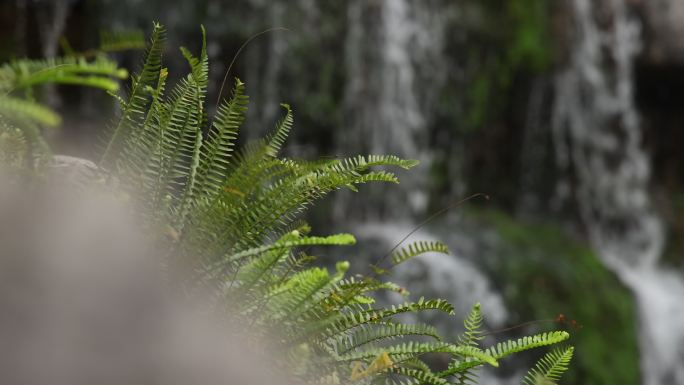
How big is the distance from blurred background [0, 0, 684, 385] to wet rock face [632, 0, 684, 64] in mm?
20

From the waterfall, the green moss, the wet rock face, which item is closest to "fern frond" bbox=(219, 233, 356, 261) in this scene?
the green moss

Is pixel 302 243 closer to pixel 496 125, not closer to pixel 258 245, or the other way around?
pixel 258 245

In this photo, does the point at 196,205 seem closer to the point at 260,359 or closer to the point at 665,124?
the point at 260,359

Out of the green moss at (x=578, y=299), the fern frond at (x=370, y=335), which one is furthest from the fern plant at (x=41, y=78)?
the green moss at (x=578, y=299)

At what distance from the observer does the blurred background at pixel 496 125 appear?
7949mm

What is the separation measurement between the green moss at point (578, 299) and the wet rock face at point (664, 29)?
3.57 m

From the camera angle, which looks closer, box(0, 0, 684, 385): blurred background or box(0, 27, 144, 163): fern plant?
box(0, 27, 144, 163): fern plant

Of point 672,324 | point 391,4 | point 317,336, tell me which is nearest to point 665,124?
point 672,324

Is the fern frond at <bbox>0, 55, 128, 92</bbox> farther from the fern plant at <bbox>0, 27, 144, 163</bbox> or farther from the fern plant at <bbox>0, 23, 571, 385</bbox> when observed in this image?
the fern plant at <bbox>0, 23, 571, 385</bbox>

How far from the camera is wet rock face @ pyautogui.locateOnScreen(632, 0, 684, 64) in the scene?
1118 cm

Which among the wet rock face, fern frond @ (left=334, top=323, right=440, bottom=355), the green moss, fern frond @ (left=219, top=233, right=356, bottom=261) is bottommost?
fern frond @ (left=334, top=323, right=440, bottom=355)

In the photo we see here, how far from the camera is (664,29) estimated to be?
36.9ft

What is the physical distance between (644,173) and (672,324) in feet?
10.1

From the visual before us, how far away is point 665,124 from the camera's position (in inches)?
466
